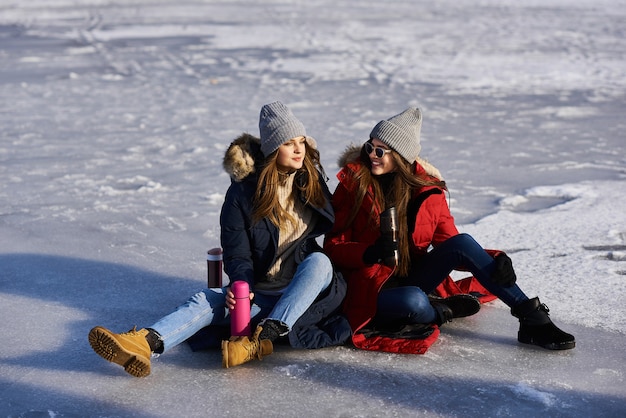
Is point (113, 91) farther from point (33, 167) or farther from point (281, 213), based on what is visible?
point (281, 213)

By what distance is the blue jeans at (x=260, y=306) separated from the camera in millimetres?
3822

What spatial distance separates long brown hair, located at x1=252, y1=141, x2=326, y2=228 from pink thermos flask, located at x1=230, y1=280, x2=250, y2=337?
37 centimetres

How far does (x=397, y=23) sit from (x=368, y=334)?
53.7 feet

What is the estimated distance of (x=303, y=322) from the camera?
13.1 ft

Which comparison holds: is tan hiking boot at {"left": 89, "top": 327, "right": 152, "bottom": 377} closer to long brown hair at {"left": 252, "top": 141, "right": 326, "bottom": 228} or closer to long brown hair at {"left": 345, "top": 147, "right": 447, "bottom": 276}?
long brown hair at {"left": 252, "top": 141, "right": 326, "bottom": 228}

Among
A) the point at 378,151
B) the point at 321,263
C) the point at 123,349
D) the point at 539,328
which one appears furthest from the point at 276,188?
the point at 539,328

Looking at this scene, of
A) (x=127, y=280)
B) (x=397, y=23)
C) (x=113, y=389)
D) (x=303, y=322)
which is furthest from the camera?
(x=397, y=23)

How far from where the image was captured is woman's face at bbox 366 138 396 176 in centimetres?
418

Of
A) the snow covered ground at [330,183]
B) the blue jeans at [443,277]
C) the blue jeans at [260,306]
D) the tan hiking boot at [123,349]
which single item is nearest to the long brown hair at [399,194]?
the blue jeans at [443,277]

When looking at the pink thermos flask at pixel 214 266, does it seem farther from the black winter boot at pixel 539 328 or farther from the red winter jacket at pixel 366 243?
Result: the black winter boot at pixel 539 328

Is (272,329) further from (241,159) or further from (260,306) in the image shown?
(241,159)

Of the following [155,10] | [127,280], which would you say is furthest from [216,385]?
[155,10]

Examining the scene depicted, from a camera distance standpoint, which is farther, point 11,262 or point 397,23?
point 397,23

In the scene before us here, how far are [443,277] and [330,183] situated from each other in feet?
9.78
